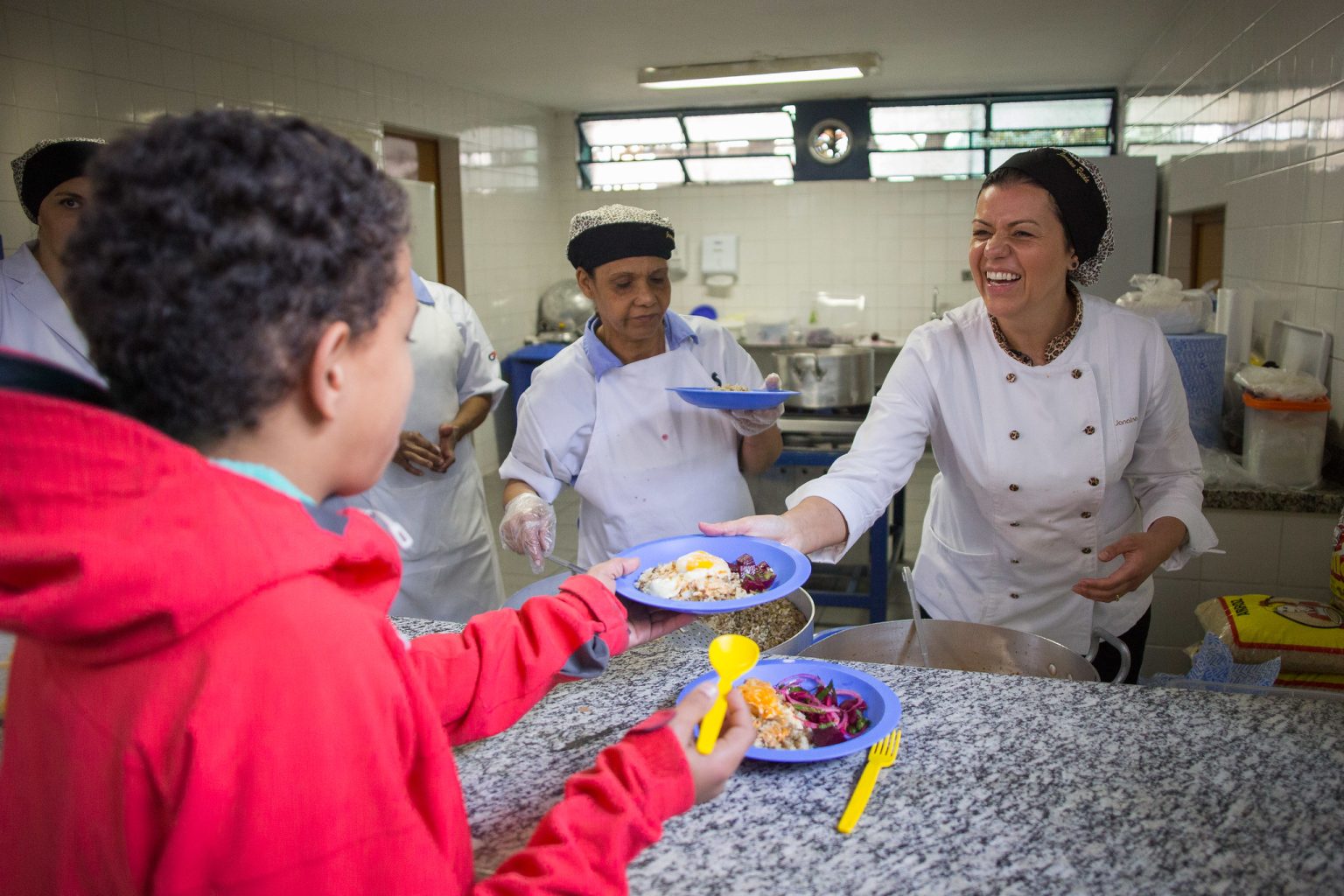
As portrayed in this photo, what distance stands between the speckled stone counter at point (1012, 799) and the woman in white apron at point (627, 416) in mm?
1128

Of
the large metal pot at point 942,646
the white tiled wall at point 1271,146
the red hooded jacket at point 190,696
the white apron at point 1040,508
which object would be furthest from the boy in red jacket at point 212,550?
the white tiled wall at point 1271,146

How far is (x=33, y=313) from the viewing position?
2398 mm

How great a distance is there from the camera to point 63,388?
25.5 inches

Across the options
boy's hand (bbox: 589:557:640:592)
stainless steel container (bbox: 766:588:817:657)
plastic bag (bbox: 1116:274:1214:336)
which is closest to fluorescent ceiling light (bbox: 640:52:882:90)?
plastic bag (bbox: 1116:274:1214:336)

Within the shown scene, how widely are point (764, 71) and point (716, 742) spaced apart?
18.8 ft

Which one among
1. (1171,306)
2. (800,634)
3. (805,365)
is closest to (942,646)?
(800,634)

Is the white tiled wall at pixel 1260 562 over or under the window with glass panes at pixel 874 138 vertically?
under

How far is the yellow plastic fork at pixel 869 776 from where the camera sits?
1.05 metres

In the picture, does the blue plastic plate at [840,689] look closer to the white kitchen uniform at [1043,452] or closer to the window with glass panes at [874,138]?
the white kitchen uniform at [1043,452]

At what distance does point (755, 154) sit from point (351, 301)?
756 centimetres

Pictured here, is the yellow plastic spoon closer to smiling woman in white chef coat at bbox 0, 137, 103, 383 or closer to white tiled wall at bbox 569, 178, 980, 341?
smiling woman in white chef coat at bbox 0, 137, 103, 383

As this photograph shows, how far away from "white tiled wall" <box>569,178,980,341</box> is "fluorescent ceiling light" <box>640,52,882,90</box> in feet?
4.70

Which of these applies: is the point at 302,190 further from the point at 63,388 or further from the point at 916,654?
the point at 916,654

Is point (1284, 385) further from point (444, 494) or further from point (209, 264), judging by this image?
point (209, 264)
